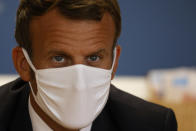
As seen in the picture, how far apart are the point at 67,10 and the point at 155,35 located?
7.16 feet

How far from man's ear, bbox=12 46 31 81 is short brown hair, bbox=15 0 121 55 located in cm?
5

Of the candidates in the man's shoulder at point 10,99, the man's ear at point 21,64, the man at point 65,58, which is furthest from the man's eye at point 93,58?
the man's shoulder at point 10,99

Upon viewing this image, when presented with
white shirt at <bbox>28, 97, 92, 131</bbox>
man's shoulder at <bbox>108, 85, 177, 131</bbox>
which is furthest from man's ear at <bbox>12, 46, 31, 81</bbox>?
man's shoulder at <bbox>108, 85, 177, 131</bbox>

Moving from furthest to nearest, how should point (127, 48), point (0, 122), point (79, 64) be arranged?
Answer: 1. point (127, 48)
2. point (0, 122)
3. point (79, 64)

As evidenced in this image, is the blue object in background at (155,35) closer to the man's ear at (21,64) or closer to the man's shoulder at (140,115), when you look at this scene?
the man's shoulder at (140,115)

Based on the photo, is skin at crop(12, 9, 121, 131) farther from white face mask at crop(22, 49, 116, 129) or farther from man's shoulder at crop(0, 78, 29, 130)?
man's shoulder at crop(0, 78, 29, 130)

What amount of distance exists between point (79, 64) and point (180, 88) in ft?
5.93

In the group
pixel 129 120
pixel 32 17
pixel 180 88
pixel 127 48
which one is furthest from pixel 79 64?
pixel 127 48

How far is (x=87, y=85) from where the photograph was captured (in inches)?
45.1

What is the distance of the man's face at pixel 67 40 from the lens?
44.1 inches

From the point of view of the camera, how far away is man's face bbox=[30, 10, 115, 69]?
1119mm

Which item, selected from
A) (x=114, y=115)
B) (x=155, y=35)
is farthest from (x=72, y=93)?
(x=155, y=35)

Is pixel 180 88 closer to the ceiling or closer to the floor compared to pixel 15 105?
closer to the floor

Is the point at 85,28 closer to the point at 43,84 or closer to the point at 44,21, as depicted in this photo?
the point at 44,21
